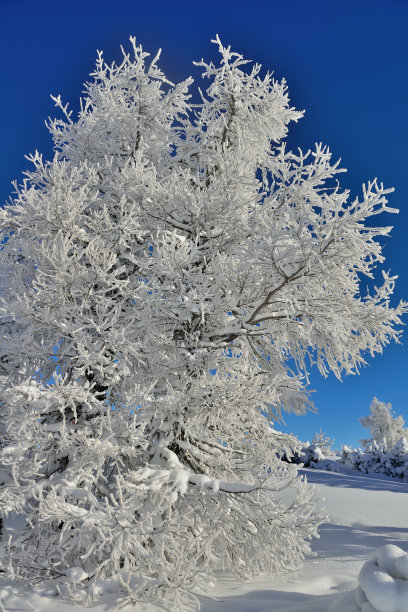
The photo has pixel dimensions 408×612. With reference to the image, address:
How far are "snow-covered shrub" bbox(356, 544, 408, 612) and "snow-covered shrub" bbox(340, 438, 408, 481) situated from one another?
666 inches

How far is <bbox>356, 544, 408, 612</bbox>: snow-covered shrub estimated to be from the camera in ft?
8.68

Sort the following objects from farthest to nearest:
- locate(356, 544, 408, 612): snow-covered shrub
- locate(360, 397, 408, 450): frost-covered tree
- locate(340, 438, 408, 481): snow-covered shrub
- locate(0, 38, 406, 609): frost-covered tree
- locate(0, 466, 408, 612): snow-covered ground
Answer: locate(360, 397, 408, 450): frost-covered tree → locate(340, 438, 408, 481): snow-covered shrub → locate(0, 38, 406, 609): frost-covered tree → locate(0, 466, 408, 612): snow-covered ground → locate(356, 544, 408, 612): snow-covered shrub

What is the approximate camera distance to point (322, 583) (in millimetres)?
4719

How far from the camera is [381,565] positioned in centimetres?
294

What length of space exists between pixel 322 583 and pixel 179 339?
340 centimetres

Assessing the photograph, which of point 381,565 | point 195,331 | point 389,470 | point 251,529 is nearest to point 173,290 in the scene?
point 195,331

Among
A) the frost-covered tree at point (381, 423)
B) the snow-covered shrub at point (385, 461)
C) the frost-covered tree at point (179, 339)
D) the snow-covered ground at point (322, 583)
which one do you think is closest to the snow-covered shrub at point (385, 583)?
the snow-covered ground at point (322, 583)

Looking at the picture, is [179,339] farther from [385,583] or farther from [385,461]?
[385,461]

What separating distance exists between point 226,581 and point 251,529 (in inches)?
42.6

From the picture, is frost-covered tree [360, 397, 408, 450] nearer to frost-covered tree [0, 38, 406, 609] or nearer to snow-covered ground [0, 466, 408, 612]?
snow-covered ground [0, 466, 408, 612]

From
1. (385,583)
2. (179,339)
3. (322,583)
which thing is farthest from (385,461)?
(385,583)

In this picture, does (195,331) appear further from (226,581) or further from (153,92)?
(153,92)

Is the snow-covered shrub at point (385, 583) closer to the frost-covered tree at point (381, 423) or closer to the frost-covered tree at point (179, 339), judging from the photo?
the frost-covered tree at point (179, 339)

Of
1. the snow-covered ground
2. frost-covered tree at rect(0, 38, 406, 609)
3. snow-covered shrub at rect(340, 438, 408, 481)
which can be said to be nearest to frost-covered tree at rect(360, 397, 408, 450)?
snow-covered shrub at rect(340, 438, 408, 481)
